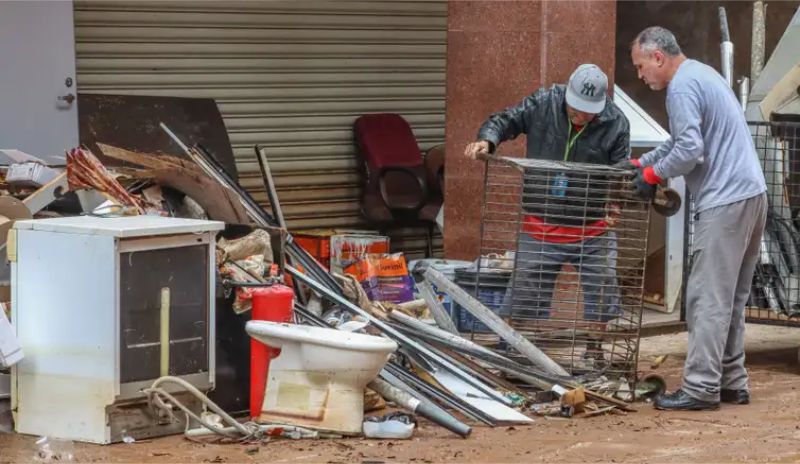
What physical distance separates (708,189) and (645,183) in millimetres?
356

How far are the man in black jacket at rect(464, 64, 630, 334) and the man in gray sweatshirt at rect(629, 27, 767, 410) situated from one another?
1.46 ft

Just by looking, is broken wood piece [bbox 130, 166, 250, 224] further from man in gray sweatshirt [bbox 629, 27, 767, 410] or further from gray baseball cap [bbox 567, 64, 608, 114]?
man in gray sweatshirt [bbox 629, 27, 767, 410]

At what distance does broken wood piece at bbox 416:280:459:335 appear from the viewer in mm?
8648

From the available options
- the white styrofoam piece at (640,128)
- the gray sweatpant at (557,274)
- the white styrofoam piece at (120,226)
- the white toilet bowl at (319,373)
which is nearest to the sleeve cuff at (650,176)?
the gray sweatpant at (557,274)

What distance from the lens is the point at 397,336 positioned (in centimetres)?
813

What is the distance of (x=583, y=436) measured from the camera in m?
7.45

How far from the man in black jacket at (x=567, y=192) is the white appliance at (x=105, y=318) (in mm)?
2057

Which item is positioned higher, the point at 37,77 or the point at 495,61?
the point at 495,61

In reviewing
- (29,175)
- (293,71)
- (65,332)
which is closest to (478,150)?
(29,175)

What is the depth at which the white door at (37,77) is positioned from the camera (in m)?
9.98

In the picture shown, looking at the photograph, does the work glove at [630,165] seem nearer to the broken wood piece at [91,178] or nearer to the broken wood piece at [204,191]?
the broken wood piece at [204,191]

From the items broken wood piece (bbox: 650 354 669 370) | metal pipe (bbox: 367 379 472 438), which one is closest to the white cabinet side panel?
metal pipe (bbox: 367 379 472 438)

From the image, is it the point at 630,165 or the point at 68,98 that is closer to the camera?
the point at 630,165

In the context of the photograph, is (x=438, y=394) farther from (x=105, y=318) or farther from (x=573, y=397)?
(x=105, y=318)
